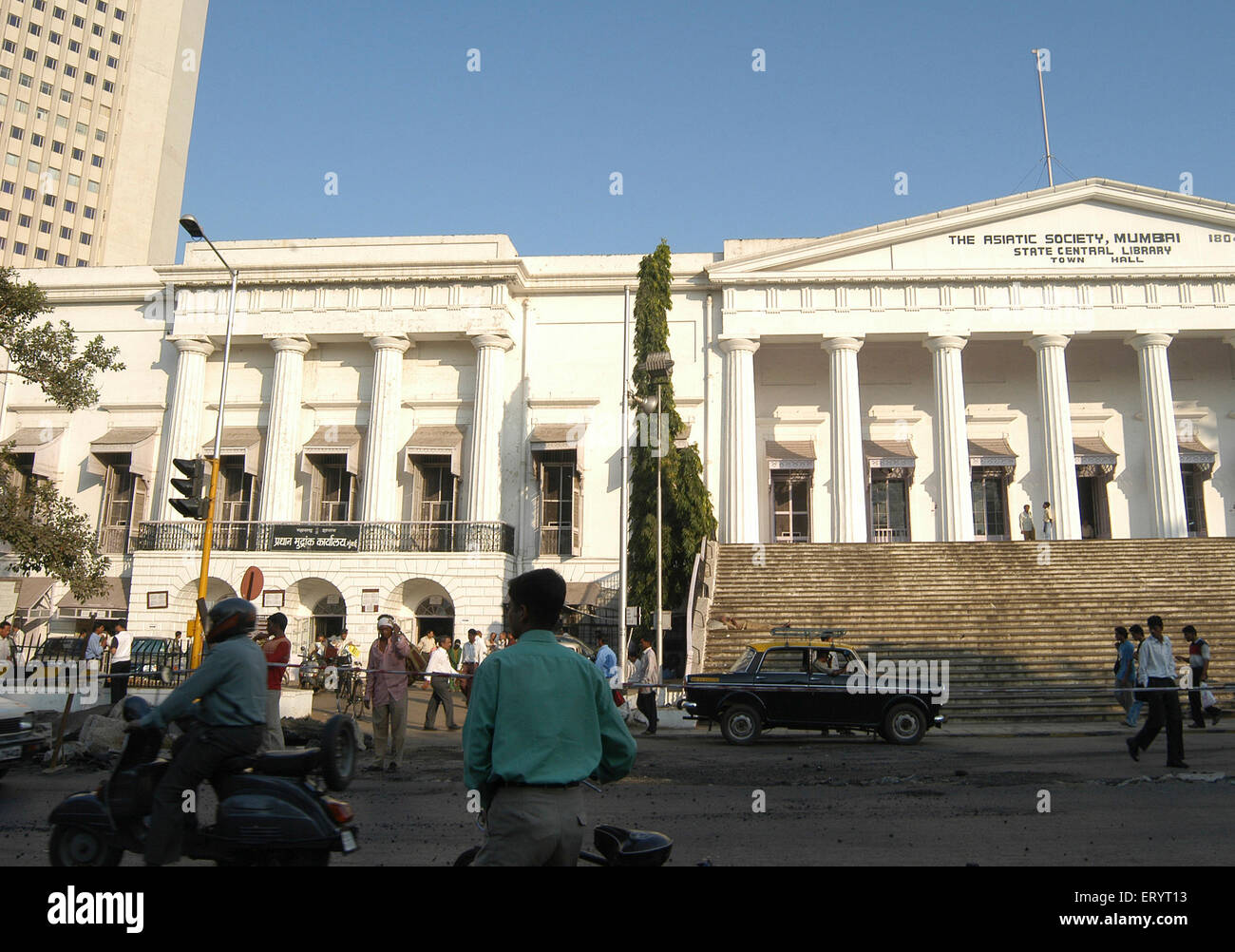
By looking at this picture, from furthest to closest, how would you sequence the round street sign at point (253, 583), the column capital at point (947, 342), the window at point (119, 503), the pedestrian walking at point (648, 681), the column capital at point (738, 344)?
the window at point (119, 503) < the column capital at point (738, 344) < the column capital at point (947, 342) < the pedestrian walking at point (648, 681) < the round street sign at point (253, 583)

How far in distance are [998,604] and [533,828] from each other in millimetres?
21726

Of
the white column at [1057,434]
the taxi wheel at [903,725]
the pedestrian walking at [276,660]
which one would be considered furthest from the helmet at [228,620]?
the white column at [1057,434]

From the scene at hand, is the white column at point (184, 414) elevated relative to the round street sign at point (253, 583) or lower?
elevated

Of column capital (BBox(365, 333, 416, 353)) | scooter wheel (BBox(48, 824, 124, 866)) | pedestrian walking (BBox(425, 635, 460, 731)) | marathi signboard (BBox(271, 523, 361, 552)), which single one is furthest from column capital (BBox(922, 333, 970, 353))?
scooter wheel (BBox(48, 824, 124, 866))

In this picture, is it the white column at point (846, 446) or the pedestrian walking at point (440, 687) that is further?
the white column at point (846, 446)

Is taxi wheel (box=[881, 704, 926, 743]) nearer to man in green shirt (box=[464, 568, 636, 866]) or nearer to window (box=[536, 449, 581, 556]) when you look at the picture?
man in green shirt (box=[464, 568, 636, 866])

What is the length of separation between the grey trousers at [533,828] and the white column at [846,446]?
87.0ft

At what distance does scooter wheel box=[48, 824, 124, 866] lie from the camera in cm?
540

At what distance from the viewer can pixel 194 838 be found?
5.10 m

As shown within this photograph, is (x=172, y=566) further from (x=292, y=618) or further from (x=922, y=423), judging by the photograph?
(x=922, y=423)

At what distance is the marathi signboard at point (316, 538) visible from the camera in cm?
2897

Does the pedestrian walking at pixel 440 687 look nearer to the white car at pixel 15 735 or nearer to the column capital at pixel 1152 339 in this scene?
the white car at pixel 15 735

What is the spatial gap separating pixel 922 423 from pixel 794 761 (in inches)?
894

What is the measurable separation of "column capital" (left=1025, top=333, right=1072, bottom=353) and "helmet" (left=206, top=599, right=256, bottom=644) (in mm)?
29743
